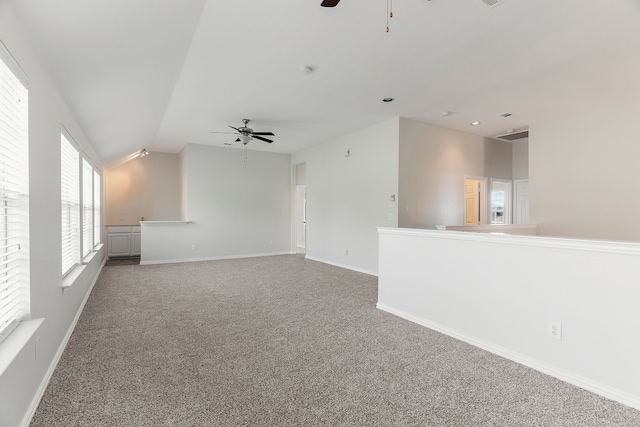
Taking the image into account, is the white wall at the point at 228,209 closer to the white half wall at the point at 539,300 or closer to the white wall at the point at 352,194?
the white wall at the point at 352,194

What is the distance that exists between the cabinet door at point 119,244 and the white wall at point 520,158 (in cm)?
976

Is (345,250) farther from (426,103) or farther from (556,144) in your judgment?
(556,144)

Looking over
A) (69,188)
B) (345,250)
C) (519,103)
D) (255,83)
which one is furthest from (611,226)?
A: (69,188)

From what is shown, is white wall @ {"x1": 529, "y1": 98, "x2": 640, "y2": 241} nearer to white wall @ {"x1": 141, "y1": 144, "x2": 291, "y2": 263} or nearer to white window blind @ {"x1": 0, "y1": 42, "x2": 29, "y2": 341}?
white wall @ {"x1": 141, "y1": 144, "x2": 291, "y2": 263}

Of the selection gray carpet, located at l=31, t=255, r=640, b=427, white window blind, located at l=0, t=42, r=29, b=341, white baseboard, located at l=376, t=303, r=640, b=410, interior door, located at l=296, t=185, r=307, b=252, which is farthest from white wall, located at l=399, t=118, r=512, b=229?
white window blind, located at l=0, t=42, r=29, b=341

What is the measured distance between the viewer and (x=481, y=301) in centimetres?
287

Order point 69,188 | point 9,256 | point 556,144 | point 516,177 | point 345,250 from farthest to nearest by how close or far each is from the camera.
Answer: point 516,177, point 345,250, point 556,144, point 69,188, point 9,256

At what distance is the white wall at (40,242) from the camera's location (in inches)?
64.8

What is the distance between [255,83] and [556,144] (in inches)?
208

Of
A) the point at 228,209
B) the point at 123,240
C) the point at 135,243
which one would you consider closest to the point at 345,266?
the point at 228,209

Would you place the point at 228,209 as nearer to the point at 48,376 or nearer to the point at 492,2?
the point at 48,376

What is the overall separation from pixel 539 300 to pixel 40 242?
3721 mm

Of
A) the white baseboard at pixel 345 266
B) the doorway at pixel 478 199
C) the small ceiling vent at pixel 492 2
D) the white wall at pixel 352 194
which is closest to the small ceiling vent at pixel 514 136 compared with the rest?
the doorway at pixel 478 199

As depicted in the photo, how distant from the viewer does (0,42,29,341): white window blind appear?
5.57 ft
